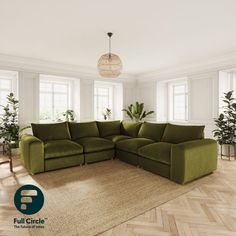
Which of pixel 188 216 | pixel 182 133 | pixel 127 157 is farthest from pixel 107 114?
pixel 188 216

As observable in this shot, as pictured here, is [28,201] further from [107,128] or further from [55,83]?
[55,83]

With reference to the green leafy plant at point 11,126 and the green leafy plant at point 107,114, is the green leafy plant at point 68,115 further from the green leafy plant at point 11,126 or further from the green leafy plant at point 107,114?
the green leafy plant at point 11,126

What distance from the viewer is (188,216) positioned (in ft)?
6.51

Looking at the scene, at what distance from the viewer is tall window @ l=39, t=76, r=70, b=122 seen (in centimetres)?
593

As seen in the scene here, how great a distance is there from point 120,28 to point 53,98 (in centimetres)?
386

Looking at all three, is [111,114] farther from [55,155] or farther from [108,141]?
[55,155]

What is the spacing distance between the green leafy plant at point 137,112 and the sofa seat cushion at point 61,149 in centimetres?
351

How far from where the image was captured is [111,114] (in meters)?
7.39

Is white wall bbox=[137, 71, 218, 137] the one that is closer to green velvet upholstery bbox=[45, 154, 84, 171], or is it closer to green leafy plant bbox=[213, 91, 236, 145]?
green leafy plant bbox=[213, 91, 236, 145]

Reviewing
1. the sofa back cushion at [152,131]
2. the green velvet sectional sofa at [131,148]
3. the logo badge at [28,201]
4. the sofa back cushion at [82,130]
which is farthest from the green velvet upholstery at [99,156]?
the logo badge at [28,201]

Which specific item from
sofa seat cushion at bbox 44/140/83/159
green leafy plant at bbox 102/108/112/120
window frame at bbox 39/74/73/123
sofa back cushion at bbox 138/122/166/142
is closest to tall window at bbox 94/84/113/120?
green leafy plant at bbox 102/108/112/120

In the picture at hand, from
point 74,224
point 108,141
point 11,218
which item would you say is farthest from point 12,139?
point 74,224

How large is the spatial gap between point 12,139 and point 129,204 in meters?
3.82

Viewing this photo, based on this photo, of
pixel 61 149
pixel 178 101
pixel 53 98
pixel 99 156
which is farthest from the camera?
pixel 178 101
